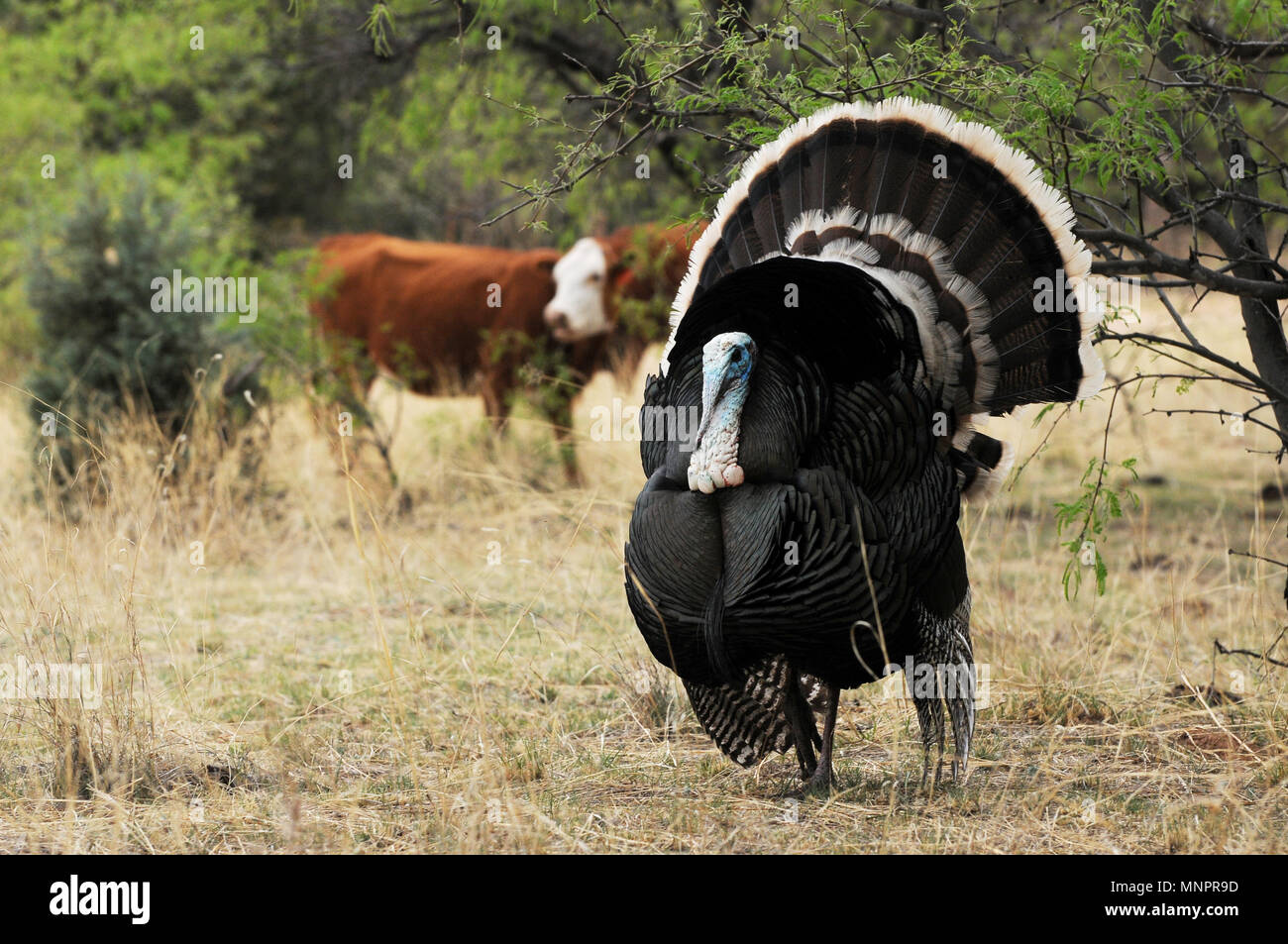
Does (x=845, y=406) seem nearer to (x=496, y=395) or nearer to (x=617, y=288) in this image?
(x=617, y=288)

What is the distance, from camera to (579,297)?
9.02m

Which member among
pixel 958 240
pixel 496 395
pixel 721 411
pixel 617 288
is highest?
pixel 617 288

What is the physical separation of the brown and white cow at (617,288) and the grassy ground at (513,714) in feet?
4.96

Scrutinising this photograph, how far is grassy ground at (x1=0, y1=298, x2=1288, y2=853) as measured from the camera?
3.74m

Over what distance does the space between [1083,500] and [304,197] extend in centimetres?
1869

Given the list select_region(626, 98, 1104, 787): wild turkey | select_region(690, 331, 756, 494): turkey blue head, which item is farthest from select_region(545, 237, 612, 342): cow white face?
select_region(690, 331, 756, 494): turkey blue head

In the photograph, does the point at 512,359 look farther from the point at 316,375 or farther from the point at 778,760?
the point at 778,760

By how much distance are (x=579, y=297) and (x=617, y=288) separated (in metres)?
0.41

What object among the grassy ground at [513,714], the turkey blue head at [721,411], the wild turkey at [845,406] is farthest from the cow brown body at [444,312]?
the turkey blue head at [721,411]

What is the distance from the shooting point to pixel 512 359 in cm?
929

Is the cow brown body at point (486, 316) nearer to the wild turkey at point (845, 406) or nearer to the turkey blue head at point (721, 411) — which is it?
the wild turkey at point (845, 406)

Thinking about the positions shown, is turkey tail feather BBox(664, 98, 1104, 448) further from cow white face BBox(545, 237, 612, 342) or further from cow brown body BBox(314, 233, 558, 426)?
cow brown body BBox(314, 233, 558, 426)

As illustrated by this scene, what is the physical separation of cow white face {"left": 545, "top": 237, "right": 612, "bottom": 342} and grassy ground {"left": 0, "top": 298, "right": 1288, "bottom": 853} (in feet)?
4.67

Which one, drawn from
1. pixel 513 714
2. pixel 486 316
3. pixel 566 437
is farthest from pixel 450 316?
pixel 513 714
